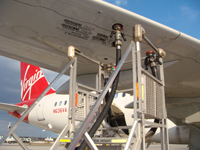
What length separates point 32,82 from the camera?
16656 millimetres

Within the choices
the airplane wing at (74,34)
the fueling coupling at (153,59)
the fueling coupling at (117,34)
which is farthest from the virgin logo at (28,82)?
the fueling coupling at (153,59)

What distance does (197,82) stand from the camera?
20.4ft

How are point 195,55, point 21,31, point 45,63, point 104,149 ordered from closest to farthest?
point 104,149, point 21,31, point 195,55, point 45,63

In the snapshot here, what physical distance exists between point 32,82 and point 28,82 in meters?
0.41

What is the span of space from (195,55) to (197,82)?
2.01 m

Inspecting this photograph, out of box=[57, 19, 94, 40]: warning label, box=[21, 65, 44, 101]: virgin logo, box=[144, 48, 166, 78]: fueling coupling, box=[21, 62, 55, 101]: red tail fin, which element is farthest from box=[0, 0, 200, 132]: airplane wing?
box=[21, 65, 44, 101]: virgin logo

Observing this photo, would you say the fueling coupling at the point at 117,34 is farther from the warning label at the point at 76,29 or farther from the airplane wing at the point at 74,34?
the warning label at the point at 76,29

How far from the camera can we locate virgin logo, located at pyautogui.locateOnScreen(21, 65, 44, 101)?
1580 centimetres

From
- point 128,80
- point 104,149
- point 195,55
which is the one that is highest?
point 195,55

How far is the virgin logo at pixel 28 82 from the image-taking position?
51.9 ft

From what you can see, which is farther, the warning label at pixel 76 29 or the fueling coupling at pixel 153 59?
the warning label at pixel 76 29

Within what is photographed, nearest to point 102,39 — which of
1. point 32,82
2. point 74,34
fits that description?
point 74,34

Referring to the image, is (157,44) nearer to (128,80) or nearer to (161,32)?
(161,32)

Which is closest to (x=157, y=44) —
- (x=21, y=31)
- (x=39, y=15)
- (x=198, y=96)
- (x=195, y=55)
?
(x=195, y=55)
